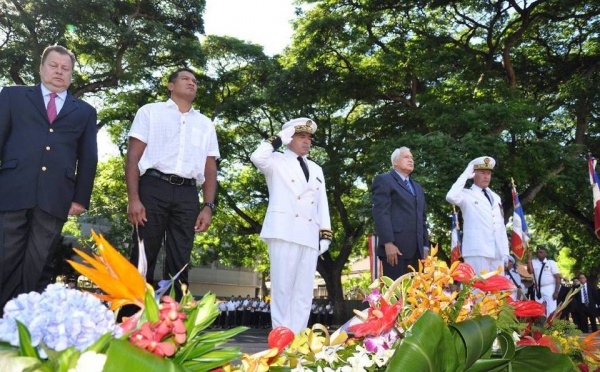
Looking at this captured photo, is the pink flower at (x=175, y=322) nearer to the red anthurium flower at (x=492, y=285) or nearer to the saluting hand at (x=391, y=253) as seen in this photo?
the red anthurium flower at (x=492, y=285)

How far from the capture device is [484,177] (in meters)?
7.76

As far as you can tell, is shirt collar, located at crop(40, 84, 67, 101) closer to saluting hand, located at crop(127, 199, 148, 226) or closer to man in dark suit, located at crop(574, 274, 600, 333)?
saluting hand, located at crop(127, 199, 148, 226)

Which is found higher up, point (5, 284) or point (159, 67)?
point (159, 67)

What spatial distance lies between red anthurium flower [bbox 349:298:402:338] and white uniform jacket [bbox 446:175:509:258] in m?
5.89

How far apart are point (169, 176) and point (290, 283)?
137cm

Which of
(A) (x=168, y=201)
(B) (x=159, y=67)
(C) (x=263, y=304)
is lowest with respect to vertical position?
(C) (x=263, y=304)

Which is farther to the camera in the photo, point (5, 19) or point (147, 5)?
point (147, 5)

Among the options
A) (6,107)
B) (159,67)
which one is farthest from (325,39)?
(6,107)

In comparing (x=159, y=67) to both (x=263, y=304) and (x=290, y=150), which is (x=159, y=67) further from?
(x=290, y=150)

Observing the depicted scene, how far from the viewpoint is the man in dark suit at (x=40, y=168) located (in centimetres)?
418

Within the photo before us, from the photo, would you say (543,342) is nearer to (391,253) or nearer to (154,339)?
(154,339)

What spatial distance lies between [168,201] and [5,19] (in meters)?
16.7

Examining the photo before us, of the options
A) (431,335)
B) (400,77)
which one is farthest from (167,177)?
(400,77)

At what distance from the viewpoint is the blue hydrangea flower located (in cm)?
114
